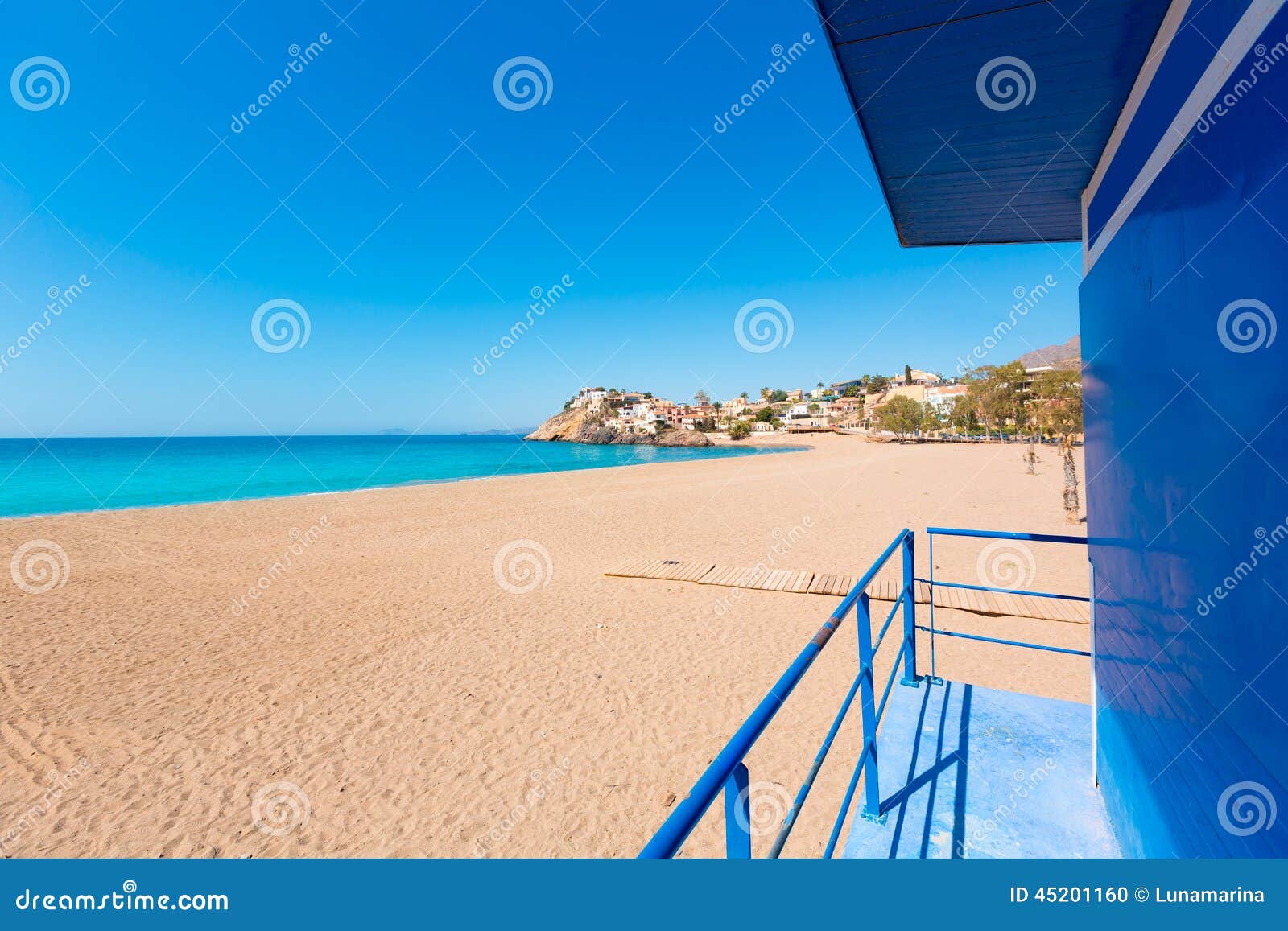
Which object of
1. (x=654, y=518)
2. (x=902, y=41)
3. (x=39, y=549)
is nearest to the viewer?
(x=902, y=41)

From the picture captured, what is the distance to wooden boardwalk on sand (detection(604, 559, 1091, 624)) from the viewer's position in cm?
779

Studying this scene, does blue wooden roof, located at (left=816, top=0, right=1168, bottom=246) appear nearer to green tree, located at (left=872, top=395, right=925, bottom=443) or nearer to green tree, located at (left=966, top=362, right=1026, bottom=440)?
green tree, located at (left=966, top=362, right=1026, bottom=440)

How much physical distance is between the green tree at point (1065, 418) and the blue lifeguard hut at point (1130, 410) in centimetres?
1265

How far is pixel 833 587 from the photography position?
9.09m

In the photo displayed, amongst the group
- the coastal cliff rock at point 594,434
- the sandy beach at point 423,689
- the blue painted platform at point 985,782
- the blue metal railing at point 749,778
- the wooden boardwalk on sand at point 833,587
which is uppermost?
the coastal cliff rock at point 594,434

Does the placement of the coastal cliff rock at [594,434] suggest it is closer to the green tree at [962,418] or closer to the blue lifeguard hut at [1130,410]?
the green tree at [962,418]

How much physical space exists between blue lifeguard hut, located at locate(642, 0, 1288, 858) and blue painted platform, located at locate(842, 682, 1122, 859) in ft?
0.04

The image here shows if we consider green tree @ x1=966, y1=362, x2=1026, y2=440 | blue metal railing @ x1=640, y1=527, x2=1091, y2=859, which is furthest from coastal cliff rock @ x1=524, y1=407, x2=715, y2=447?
blue metal railing @ x1=640, y1=527, x2=1091, y2=859

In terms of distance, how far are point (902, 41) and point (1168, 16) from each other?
2.65ft

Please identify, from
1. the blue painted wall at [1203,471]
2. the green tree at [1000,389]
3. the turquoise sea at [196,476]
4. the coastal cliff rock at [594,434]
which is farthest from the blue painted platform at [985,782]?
the coastal cliff rock at [594,434]

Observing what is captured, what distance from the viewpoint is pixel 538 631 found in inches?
313

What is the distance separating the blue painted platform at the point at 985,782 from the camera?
256 centimetres
